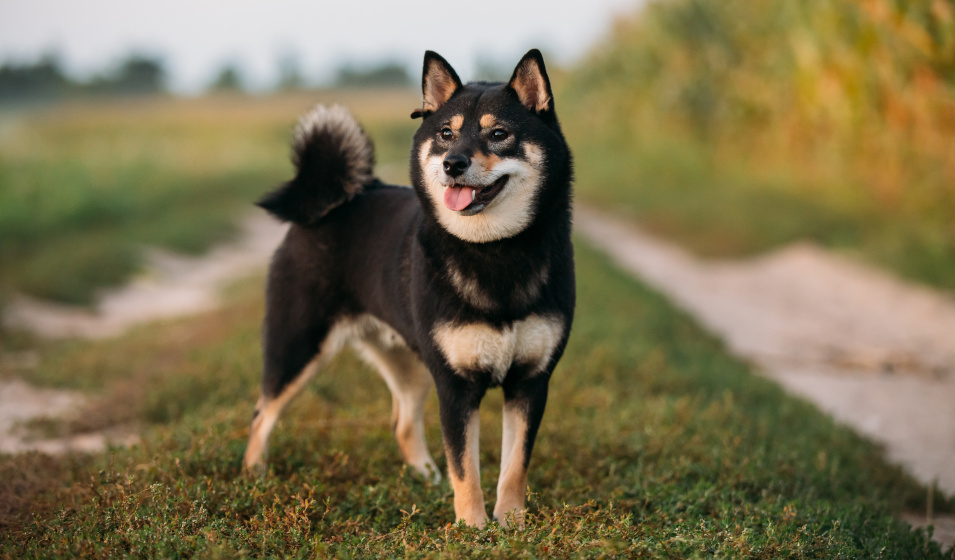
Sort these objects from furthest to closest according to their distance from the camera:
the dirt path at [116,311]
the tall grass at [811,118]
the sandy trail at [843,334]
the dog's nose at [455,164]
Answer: the tall grass at [811,118] → the sandy trail at [843,334] → the dirt path at [116,311] → the dog's nose at [455,164]

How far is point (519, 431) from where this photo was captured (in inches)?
130

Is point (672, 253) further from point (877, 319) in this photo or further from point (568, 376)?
point (568, 376)

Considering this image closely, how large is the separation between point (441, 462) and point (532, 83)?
2.18m

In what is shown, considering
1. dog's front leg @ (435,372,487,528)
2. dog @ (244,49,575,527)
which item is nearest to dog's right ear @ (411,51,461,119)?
dog @ (244,49,575,527)

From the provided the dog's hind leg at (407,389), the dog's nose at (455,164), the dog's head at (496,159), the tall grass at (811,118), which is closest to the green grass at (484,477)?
the dog's hind leg at (407,389)

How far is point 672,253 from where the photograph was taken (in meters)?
13.0

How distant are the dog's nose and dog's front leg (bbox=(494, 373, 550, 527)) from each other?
0.92 m

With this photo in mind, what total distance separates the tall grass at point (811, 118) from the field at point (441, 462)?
4.28 m

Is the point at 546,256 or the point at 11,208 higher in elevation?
the point at 546,256

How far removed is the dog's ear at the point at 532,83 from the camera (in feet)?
10.6

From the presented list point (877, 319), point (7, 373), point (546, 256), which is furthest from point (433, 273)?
point (877, 319)

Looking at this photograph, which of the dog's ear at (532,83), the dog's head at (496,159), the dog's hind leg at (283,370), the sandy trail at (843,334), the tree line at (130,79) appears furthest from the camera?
the tree line at (130,79)

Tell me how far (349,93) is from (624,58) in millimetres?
51921

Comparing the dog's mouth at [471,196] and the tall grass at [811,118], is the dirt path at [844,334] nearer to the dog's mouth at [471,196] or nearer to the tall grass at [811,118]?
the tall grass at [811,118]
